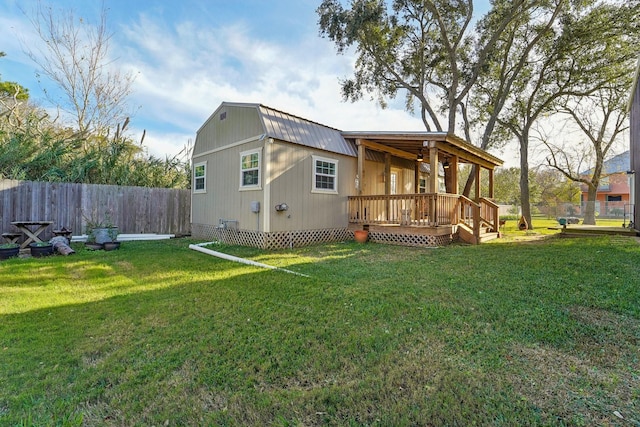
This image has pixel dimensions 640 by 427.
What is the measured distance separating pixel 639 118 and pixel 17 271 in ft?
58.9

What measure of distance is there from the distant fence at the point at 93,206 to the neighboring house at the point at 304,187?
822 mm

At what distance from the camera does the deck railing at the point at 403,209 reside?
28.0ft

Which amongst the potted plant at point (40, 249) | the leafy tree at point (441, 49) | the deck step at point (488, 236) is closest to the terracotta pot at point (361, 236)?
the deck step at point (488, 236)

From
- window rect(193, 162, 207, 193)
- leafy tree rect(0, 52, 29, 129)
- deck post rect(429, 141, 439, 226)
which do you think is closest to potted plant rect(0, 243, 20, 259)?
window rect(193, 162, 207, 193)

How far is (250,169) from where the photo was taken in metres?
8.55

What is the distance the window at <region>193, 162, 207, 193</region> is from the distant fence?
2.64 ft

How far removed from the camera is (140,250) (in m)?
8.08

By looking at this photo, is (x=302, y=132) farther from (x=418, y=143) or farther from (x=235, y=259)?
(x=235, y=259)

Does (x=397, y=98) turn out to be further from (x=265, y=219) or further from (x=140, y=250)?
(x=140, y=250)

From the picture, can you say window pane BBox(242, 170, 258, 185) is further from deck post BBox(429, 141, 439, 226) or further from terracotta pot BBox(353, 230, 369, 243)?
deck post BBox(429, 141, 439, 226)

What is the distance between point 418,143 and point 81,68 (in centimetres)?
1517

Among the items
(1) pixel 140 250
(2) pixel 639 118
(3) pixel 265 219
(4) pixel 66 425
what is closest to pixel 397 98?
(2) pixel 639 118

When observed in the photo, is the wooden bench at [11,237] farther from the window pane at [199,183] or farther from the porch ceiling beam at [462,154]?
the porch ceiling beam at [462,154]

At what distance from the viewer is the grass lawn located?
6.31 ft
